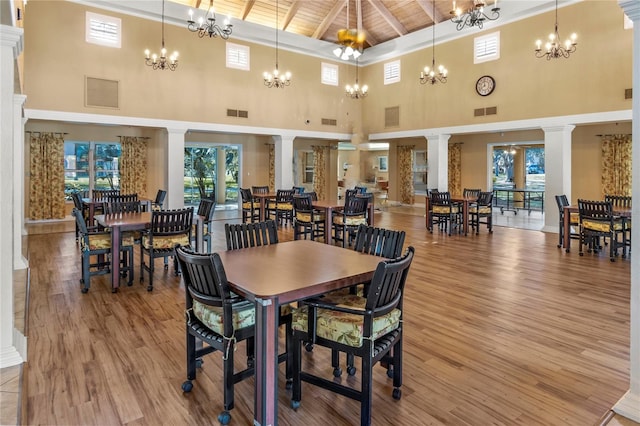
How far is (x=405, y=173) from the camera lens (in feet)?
52.3

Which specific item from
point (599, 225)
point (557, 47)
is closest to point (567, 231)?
point (599, 225)

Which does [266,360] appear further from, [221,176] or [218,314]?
[221,176]

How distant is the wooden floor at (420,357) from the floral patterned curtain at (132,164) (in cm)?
711

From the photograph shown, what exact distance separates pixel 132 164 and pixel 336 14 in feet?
25.7

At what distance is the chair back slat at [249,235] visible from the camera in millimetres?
3457

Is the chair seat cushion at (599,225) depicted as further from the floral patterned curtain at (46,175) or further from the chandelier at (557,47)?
the floral patterned curtain at (46,175)

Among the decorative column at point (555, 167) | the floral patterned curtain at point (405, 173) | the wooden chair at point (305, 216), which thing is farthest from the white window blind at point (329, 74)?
the wooden chair at point (305, 216)

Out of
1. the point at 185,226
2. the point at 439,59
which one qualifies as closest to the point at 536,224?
the point at 439,59

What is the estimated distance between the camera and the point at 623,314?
4.08 m

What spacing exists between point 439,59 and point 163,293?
35.6 feet

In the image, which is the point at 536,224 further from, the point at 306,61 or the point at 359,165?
the point at 306,61

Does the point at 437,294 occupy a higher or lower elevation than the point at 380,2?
lower

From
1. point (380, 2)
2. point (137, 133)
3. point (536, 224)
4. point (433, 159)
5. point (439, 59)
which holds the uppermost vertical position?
point (380, 2)

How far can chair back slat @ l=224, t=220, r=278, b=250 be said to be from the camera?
11.3ft
